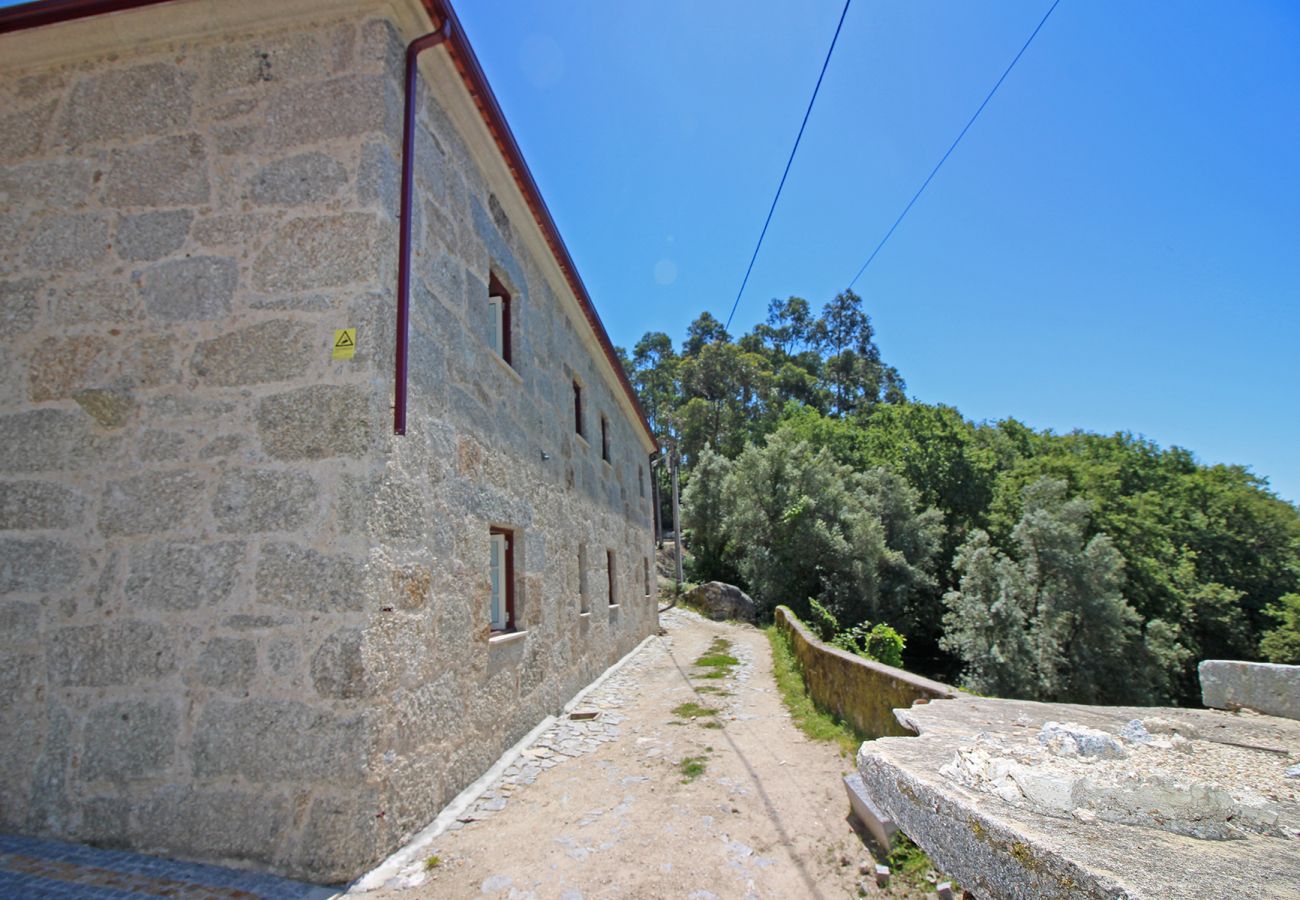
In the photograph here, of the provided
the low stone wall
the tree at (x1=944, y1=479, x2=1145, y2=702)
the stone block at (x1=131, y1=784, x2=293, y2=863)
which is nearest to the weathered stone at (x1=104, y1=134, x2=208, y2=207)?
the stone block at (x1=131, y1=784, x2=293, y2=863)

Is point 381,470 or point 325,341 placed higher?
point 325,341

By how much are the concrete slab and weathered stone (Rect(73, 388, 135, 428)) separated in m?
4.12

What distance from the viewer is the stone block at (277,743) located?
272cm

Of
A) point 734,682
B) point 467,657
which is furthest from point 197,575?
point 734,682

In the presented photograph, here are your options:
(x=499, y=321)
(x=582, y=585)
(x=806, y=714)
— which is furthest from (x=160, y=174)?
(x=806, y=714)

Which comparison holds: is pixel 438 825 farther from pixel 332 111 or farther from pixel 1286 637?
pixel 1286 637

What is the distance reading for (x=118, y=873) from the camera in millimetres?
2578

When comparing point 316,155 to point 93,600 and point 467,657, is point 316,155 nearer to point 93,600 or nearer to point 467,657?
point 93,600

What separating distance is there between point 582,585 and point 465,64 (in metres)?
5.17

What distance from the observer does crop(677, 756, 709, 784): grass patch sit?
4127 millimetres

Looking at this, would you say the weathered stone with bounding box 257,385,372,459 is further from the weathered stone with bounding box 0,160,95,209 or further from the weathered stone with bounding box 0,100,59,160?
the weathered stone with bounding box 0,100,59,160

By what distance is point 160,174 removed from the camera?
347 centimetres

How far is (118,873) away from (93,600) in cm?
126

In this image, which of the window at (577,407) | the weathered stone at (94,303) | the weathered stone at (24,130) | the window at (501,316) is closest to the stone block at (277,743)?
the weathered stone at (94,303)
